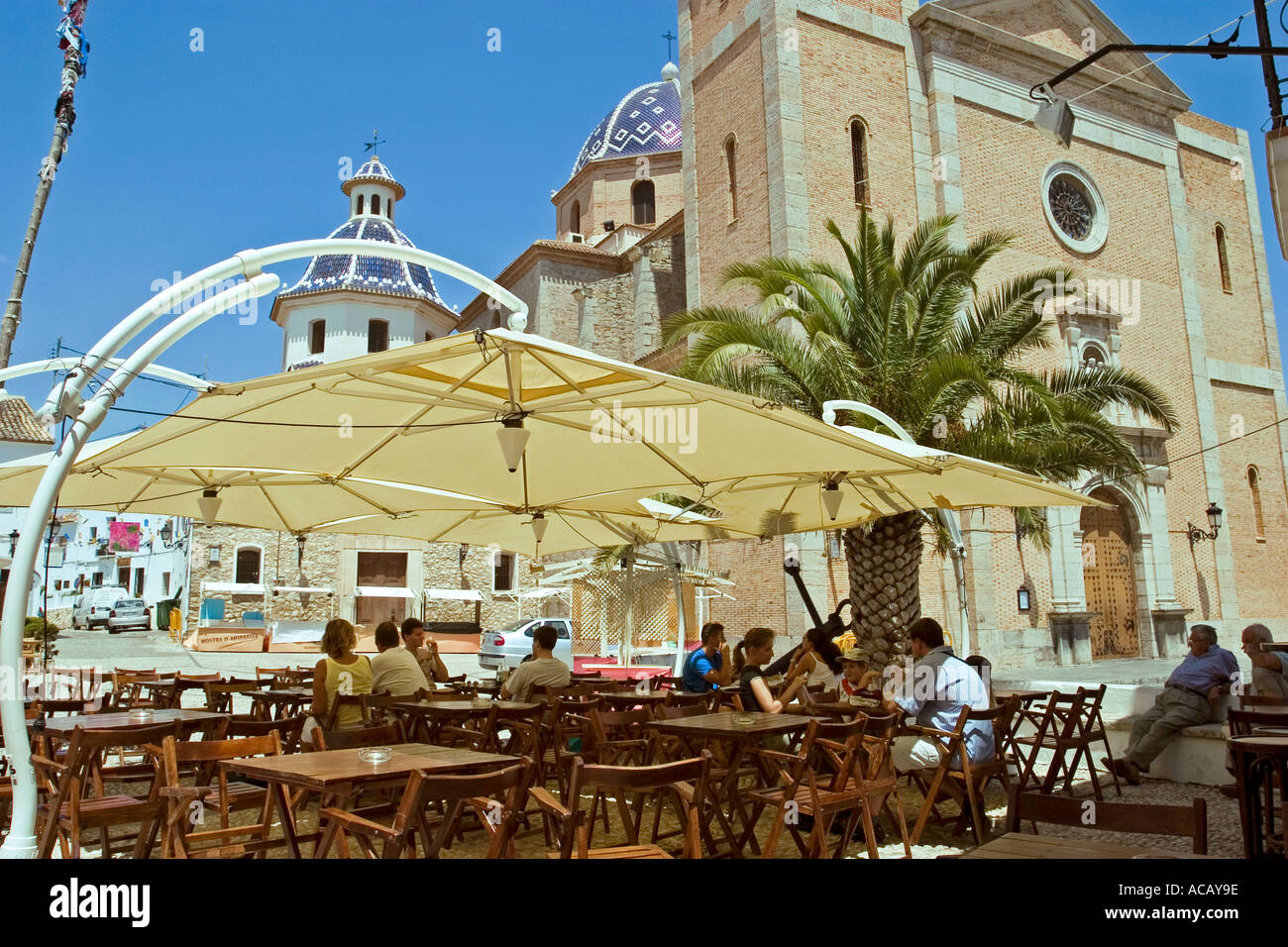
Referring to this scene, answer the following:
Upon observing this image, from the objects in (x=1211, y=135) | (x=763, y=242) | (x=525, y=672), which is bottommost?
(x=525, y=672)

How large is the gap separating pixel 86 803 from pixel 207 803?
566 mm

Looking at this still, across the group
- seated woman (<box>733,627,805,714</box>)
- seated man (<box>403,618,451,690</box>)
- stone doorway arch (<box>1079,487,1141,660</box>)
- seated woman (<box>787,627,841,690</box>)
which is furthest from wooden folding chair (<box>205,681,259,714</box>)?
stone doorway arch (<box>1079,487,1141,660</box>)

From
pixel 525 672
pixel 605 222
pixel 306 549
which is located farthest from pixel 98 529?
pixel 525 672

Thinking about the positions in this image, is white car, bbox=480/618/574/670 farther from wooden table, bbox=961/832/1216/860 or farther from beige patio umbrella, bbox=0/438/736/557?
wooden table, bbox=961/832/1216/860

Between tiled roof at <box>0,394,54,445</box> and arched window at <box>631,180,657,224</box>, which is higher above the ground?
arched window at <box>631,180,657,224</box>

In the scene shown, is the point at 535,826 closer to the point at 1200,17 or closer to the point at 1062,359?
the point at 1200,17

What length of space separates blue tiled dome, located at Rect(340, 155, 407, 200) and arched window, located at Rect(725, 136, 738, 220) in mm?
23651

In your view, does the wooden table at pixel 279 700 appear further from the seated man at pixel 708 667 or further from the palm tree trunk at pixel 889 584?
the palm tree trunk at pixel 889 584

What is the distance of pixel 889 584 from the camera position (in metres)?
12.0

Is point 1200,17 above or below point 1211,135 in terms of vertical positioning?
below

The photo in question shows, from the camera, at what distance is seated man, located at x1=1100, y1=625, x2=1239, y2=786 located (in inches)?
298

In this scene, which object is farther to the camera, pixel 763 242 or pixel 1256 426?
pixel 1256 426
